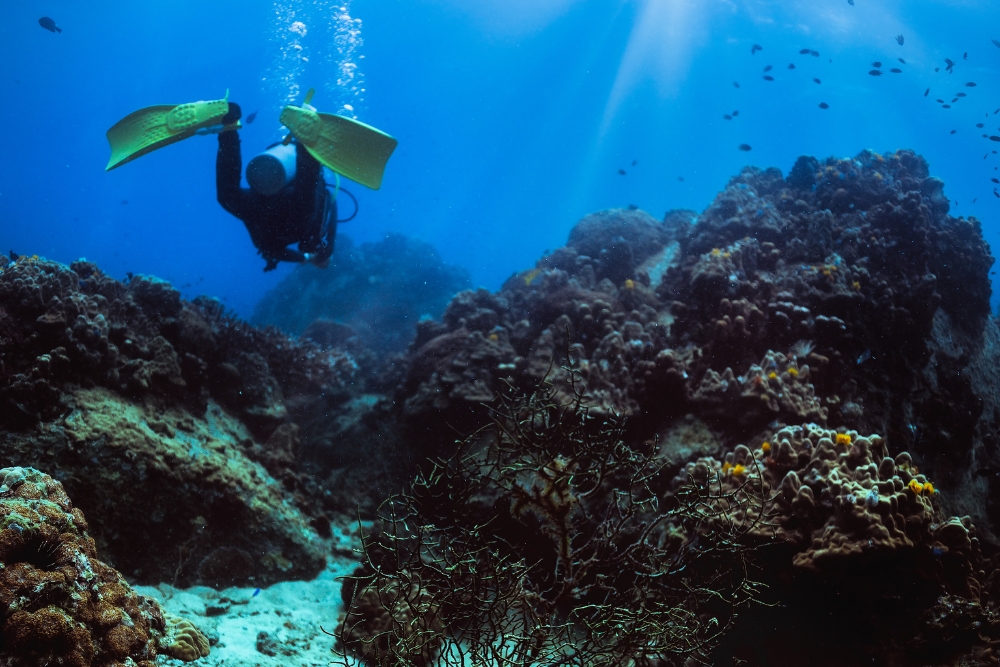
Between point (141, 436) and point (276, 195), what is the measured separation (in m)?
3.44

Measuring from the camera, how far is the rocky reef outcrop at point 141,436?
4.34 metres

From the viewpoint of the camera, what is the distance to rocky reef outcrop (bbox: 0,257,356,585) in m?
4.34

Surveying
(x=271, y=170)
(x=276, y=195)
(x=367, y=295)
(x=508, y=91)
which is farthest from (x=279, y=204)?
(x=508, y=91)

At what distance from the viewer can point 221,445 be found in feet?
18.7

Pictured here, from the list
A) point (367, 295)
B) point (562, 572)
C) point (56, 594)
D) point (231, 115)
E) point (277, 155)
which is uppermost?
point (367, 295)

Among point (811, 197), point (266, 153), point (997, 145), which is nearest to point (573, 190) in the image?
point (997, 145)

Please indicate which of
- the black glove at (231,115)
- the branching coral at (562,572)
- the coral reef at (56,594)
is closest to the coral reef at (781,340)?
the branching coral at (562,572)

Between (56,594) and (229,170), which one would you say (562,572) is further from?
(229,170)

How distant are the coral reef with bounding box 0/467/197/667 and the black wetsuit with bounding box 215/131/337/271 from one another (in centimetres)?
440

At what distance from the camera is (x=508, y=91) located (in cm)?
6819

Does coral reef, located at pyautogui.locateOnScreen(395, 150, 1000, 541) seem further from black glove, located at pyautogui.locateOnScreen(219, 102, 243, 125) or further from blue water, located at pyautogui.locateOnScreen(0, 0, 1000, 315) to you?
blue water, located at pyautogui.locateOnScreen(0, 0, 1000, 315)

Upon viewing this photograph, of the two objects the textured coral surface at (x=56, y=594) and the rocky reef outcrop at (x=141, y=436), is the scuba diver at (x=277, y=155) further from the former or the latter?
the textured coral surface at (x=56, y=594)

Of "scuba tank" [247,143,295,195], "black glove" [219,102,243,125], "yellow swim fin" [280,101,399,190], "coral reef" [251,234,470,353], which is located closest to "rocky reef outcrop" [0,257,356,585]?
"scuba tank" [247,143,295,195]

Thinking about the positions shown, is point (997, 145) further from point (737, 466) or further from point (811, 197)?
point (737, 466)
